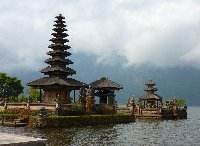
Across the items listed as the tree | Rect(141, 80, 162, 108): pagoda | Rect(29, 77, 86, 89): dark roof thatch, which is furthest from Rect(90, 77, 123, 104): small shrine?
the tree

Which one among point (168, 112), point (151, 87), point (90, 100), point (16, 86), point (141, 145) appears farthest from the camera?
point (16, 86)

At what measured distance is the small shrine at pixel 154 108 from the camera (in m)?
82.3

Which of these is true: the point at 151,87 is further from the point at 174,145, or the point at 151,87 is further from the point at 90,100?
the point at 174,145

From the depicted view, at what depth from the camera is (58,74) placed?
216ft

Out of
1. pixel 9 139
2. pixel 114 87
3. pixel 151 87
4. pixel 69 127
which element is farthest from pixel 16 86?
pixel 9 139

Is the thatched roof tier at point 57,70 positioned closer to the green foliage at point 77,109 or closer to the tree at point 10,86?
the green foliage at point 77,109

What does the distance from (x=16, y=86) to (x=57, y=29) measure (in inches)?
1718

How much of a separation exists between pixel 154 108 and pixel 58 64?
28.0m

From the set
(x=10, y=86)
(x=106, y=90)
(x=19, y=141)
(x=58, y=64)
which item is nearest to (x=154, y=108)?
(x=106, y=90)

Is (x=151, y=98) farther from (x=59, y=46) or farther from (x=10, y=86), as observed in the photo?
(x=10, y=86)

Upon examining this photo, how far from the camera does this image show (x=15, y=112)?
55469mm

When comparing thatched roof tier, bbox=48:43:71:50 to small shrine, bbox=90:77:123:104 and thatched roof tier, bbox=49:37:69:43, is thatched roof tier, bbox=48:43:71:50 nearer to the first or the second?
thatched roof tier, bbox=49:37:69:43

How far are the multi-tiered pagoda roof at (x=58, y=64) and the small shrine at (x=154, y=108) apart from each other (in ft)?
75.2

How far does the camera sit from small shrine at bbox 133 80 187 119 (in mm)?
82312
